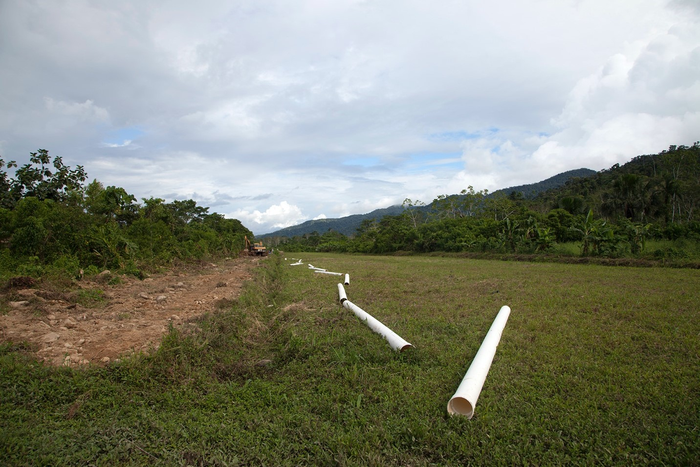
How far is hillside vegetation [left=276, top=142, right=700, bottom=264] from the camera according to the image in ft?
42.5

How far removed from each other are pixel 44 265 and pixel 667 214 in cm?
3967

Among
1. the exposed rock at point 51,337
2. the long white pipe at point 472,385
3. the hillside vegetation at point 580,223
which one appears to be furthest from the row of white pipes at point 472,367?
the hillside vegetation at point 580,223

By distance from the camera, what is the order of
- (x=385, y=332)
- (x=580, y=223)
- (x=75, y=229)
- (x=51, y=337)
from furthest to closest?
1. (x=580, y=223)
2. (x=75, y=229)
3. (x=385, y=332)
4. (x=51, y=337)

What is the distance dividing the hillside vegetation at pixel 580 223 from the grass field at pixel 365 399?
9.89 m

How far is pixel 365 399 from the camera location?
9.20ft

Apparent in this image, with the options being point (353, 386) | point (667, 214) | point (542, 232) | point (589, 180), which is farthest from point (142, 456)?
point (589, 180)

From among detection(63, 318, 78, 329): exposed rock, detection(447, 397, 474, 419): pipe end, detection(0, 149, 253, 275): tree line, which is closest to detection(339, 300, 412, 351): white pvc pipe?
detection(447, 397, 474, 419): pipe end

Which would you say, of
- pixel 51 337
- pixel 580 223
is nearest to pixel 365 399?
pixel 51 337

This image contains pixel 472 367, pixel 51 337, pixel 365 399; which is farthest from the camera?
pixel 51 337

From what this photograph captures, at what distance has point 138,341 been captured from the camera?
148 inches

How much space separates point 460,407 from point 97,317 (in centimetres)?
482

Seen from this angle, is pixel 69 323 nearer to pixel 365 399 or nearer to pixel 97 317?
pixel 97 317

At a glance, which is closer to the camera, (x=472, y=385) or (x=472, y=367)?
(x=472, y=385)

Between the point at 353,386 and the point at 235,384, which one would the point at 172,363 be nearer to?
the point at 235,384
